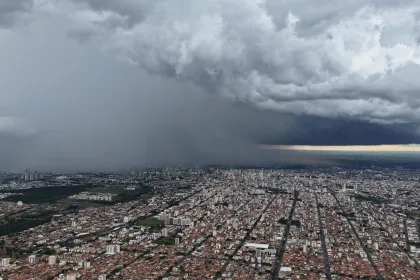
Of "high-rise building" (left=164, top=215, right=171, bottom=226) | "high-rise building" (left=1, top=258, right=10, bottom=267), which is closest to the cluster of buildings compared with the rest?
"high-rise building" (left=1, top=258, right=10, bottom=267)

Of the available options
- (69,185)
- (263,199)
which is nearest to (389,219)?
(263,199)

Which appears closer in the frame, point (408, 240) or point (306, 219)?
point (408, 240)

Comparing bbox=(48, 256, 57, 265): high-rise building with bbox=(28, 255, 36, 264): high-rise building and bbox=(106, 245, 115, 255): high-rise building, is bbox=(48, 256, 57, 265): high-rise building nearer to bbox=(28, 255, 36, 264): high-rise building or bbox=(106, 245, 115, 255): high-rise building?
bbox=(28, 255, 36, 264): high-rise building

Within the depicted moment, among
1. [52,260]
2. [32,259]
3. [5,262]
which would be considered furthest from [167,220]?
[5,262]

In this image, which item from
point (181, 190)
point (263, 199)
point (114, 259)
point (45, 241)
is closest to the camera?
point (114, 259)

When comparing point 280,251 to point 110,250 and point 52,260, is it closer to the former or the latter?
point 110,250

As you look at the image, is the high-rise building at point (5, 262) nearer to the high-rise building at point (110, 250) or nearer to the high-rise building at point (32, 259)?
the high-rise building at point (32, 259)

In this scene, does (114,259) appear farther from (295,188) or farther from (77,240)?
(295,188)

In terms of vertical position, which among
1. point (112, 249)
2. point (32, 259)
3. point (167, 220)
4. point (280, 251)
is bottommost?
point (280, 251)
